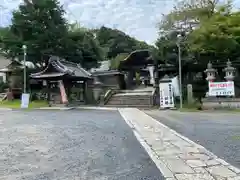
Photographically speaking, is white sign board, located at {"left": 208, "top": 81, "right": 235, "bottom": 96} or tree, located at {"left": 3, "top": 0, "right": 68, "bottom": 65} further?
tree, located at {"left": 3, "top": 0, "right": 68, "bottom": 65}

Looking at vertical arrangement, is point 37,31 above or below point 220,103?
above

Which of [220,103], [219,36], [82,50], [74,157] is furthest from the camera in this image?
[82,50]

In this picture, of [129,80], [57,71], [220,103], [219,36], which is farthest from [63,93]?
[219,36]

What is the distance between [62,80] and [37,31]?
289 inches

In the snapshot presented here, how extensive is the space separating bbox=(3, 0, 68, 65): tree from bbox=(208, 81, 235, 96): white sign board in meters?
15.9

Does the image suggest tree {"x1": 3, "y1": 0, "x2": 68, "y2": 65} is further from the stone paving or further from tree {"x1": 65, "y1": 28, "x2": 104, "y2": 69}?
the stone paving

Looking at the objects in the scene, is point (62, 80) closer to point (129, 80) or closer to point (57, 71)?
point (57, 71)

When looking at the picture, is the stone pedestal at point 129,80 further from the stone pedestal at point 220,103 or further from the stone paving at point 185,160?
the stone paving at point 185,160

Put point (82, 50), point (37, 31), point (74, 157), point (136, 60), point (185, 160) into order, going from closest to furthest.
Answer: point (185, 160), point (74, 157), point (37, 31), point (136, 60), point (82, 50)

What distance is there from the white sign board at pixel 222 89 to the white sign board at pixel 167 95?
106 inches

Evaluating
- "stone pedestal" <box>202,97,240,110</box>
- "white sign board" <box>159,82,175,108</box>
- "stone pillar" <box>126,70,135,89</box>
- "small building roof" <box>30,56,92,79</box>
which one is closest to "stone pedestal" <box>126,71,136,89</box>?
"stone pillar" <box>126,70,135,89</box>

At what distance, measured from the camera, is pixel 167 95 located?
21.5 m

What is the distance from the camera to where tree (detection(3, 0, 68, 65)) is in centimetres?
2955

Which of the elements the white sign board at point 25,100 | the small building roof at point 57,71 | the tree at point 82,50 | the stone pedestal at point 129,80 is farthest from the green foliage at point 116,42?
the white sign board at point 25,100
